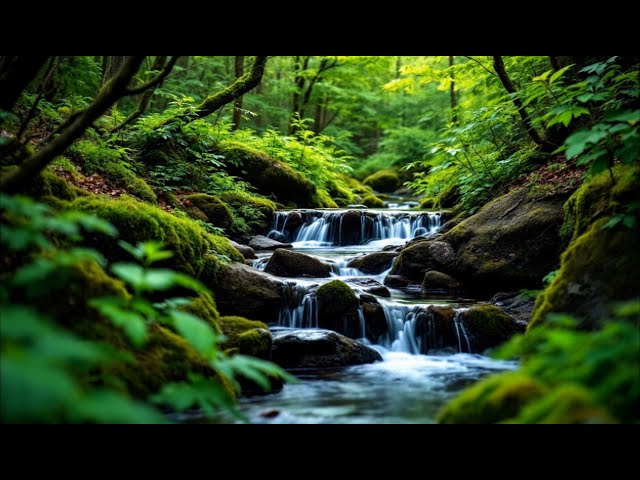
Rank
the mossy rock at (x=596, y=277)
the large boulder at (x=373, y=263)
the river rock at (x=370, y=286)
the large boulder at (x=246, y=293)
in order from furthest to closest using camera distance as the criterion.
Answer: the large boulder at (x=373, y=263), the river rock at (x=370, y=286), the large boulder at (x=246, y=293), the mossy rock at (x=596, y=277)

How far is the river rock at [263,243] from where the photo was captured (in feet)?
35.3

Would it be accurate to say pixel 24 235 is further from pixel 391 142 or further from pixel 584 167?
pixel 391 142

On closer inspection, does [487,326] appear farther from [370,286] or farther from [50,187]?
[50,187]

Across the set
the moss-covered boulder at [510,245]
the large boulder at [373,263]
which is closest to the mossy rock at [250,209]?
the large boulder at [373,263]

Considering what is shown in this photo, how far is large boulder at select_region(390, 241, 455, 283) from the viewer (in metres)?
8.53

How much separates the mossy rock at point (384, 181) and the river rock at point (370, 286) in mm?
19522

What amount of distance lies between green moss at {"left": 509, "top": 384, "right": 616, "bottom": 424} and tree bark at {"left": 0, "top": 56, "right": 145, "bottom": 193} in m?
3.19

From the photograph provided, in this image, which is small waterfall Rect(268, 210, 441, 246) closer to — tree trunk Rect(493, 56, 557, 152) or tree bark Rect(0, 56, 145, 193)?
tree trunk Rect(493, 56, 557, 152)

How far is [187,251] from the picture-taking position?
5.75 meters

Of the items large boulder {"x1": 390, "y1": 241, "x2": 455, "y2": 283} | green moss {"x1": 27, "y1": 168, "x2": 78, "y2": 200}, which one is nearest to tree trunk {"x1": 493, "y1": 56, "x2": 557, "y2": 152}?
large boulder {"x1": 390, "y1": 241, "x2": 455, "y2": 283}

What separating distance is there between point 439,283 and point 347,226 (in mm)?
4985

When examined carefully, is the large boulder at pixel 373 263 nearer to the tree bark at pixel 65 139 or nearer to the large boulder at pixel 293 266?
the large boulder at pixel 293 266
